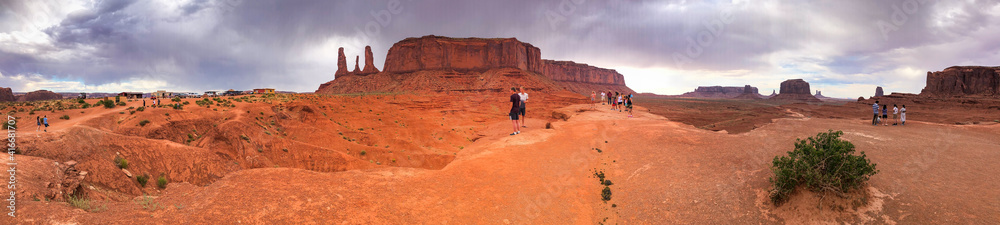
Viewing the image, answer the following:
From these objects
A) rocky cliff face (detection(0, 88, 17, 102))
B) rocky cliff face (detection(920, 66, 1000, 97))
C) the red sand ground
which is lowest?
the red sand ground

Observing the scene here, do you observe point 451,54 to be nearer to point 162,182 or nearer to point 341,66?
point 341,66

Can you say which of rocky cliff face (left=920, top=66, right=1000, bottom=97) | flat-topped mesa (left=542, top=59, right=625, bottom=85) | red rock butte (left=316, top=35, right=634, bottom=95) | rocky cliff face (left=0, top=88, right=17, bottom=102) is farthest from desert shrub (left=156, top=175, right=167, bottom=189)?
flat-topped mesa (left=542, top=59, right=625, bottom=85)

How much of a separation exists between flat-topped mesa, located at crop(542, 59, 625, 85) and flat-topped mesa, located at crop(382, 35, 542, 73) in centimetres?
5776

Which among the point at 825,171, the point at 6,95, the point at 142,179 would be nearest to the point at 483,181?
the point at 825,171

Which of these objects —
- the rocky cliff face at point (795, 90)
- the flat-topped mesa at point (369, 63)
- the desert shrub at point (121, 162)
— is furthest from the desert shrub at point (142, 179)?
the rocky cliff face at point (795, 90)

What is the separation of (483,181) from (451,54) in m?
87.7

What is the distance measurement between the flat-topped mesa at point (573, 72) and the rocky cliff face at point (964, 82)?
10939 cm

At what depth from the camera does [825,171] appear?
550cm

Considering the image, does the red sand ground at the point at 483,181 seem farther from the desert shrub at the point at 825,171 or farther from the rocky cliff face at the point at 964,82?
the rocky cliff face at the point at 964,82

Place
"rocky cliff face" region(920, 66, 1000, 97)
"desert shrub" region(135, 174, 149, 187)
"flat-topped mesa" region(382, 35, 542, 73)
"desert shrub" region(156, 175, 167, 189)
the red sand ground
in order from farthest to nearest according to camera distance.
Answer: "flat-topped mesa" region(382, 35, 542, 73)
"rocky cliff face" region(920, 66, 1000, 97)
"desert shrub" region(156, 175, 167, 189)
"desert shrub" region(135, 174, 149, 187)
the red sand ground

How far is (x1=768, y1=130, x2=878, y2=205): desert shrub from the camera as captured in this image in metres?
5.22

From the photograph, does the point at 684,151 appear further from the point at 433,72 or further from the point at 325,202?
the point at 433,72

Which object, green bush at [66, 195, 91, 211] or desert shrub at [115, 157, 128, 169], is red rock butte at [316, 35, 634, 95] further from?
green bush at [66, 195, 91, 211]

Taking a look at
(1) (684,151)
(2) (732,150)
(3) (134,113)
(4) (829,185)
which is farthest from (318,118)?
(4) (829,185)
